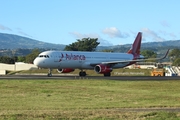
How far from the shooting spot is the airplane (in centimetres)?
6041

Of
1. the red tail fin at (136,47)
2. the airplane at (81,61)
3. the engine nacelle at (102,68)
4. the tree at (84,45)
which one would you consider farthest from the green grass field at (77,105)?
the tree at (84,45)

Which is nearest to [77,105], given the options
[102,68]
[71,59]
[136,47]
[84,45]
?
[71,59]

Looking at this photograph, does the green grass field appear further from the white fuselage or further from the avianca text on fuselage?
the avianca text on fuselage

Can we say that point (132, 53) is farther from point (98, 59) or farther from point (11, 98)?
point (11, 98)

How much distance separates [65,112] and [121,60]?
173 feet

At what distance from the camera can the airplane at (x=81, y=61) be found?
6041 cm

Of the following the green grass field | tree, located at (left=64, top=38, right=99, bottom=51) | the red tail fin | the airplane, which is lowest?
the green grass field

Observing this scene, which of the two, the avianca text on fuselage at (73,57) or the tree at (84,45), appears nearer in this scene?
the avianca text on fuselage at (73,57)

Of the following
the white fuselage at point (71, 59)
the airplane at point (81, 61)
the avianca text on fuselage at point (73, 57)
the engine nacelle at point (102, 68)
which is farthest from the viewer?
the engine nacelle at point (102, 68)

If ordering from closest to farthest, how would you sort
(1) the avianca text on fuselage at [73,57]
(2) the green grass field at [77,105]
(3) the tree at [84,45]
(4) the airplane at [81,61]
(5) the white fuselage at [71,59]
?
1. (2) the green grass field at [77,105]
2. (5) the white fuselage at [71,59]
3. (4) the airplane at [81,61]
4. (1) the avianca text on fuselage at [73,57]
5. (3) the tree at [84,45]

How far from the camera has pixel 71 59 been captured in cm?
6259

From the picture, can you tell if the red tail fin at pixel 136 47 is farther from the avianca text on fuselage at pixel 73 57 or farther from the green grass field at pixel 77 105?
the green grass field at pixel 77 105

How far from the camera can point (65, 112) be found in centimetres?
1948

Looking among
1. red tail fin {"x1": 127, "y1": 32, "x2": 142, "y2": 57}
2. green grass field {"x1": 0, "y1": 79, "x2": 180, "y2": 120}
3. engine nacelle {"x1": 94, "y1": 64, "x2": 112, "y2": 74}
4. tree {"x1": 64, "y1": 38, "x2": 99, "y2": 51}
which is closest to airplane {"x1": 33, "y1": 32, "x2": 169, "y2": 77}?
engine nacelle {"x1": 94, "y1": 64, "x2": 112, "y2": 74}
